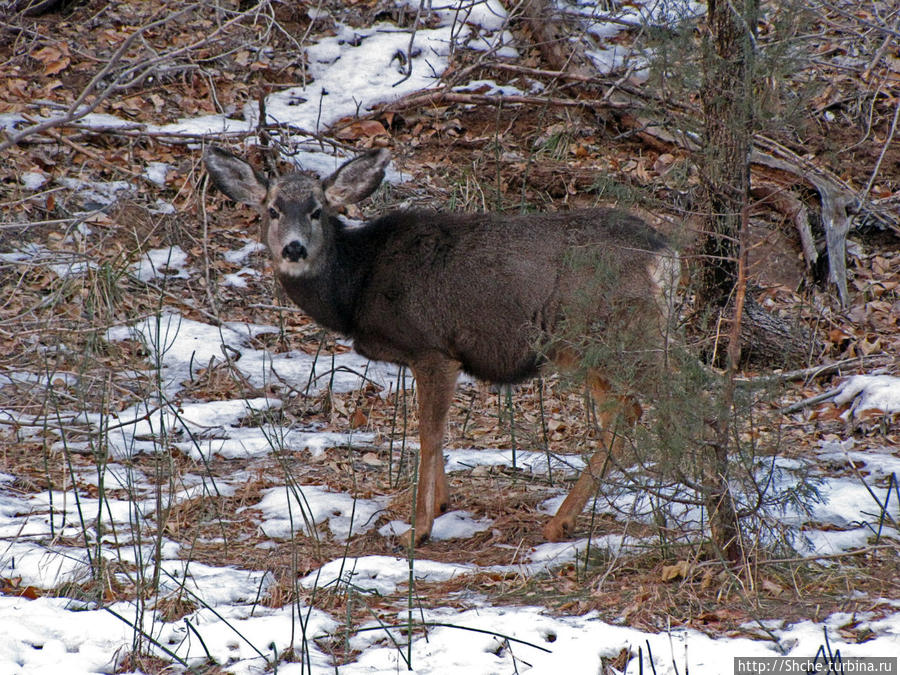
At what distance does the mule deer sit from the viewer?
561 centimetres

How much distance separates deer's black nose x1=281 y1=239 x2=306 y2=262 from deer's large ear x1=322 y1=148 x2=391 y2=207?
0.56 meters

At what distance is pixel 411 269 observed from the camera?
6012mm

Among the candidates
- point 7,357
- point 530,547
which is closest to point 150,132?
point 7,357

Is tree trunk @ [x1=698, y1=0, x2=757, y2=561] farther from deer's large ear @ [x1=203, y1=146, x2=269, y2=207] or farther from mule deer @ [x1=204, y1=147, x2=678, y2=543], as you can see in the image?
deer's large ear @ [x1=203, y1=146, x2=269, y2=207]

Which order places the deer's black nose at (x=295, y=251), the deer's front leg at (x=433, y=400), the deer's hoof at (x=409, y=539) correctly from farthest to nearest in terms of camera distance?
1. the deer's black nose at (x=295, y=251)
2. the deer's front leg at (x=433, y=400)
3. the deer's hoof at (x=409, y=539)

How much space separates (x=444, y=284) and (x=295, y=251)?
3.29 ft

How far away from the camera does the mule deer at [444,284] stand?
5.61m

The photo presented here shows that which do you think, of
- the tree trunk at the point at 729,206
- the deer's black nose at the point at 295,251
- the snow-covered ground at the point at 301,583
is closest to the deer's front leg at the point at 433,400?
the snow-covered ground at the point at 301,583

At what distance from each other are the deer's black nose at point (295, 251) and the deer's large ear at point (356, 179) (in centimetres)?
56

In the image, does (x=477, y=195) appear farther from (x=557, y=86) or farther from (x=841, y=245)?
(x=841, y=245)

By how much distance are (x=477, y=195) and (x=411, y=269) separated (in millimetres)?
3124

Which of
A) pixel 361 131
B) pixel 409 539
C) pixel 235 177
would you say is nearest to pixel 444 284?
pixel 409 539

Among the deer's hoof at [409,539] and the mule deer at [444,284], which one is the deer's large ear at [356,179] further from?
the deer's hoof at [409,539]

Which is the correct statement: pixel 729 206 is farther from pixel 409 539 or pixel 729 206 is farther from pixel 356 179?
pixel 356 179
